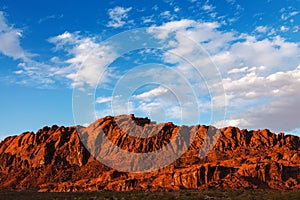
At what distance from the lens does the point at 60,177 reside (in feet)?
400

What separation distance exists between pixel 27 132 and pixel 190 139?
8009 centimetres

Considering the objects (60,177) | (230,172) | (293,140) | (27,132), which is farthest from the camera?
(27,132)

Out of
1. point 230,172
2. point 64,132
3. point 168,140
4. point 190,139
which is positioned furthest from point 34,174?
point 230,172

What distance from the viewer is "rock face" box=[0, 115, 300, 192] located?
95.6m

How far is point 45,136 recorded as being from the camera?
6132 inches

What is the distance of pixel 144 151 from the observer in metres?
134

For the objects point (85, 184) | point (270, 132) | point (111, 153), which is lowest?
point (85, 184)

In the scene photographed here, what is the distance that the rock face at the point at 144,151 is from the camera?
9562 centimetres

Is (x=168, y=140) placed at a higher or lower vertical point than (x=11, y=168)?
higher

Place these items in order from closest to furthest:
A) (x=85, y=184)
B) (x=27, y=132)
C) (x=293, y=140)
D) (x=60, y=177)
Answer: (x=85, y=184)
(x=60, y=177)
(x=293, y=140)
(x=27, y=132)

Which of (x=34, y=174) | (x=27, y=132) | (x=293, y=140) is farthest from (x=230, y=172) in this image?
(x=27, y=132)

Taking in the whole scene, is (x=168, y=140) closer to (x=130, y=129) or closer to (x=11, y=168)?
(x=130, y=129)

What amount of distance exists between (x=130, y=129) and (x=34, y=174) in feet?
145

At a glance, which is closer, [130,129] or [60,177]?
[60,177]
